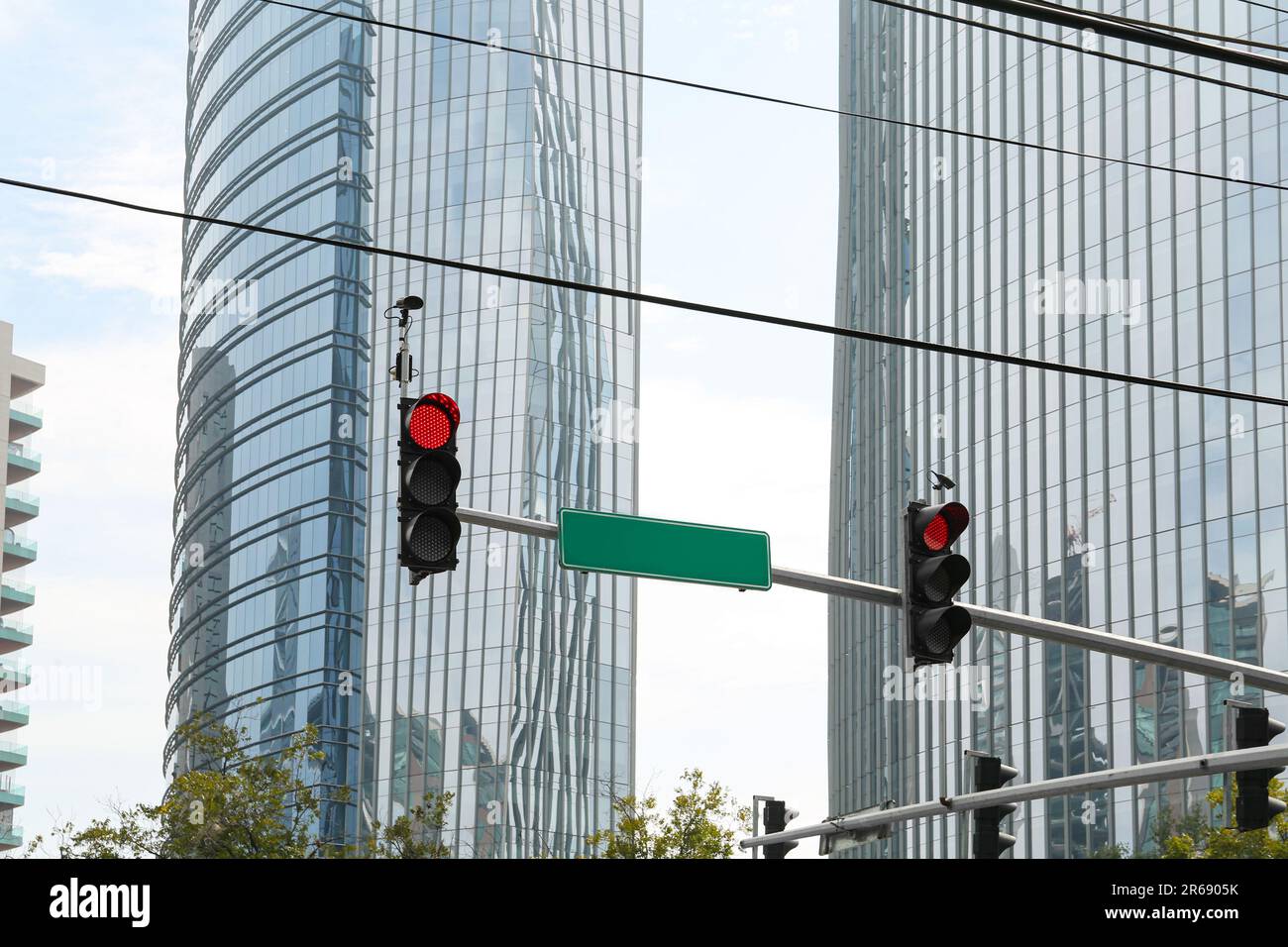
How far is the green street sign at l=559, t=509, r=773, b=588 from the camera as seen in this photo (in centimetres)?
1090

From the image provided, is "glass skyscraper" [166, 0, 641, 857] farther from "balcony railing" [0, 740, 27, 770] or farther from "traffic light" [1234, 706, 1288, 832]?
"traffic light" [1234, 706, 1288, 832]

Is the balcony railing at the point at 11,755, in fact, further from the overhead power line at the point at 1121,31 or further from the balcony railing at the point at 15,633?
the overhead power line at the point at 1121,31

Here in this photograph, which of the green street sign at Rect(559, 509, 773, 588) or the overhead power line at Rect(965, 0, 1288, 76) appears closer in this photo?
the overhead power line at Rect(965, 0, 1288, 76)

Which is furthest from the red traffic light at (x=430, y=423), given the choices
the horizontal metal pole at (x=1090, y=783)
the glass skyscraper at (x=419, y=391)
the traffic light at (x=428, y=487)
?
the glass skyscraper at (x=419, y=391)

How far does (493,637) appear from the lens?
3752 inches

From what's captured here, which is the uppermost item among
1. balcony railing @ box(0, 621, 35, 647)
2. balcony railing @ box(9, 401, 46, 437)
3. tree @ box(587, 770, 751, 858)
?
balcony railing @ box(9, 401, 46, 437)

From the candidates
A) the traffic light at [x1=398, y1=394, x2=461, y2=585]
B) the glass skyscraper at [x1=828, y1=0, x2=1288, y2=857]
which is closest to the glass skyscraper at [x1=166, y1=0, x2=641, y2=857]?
the glass skyscraper at [x1=828, y1=0, x2=1288, y2=857]

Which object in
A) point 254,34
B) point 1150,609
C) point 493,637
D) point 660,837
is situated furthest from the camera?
point 254,34

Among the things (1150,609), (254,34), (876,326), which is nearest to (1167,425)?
(1150,609)

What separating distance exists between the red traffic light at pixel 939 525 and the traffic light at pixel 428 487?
3.23 m

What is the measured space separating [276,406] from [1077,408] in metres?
56.7

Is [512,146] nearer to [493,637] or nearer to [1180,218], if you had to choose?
[493,637]

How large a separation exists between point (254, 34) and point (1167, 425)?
253 ft

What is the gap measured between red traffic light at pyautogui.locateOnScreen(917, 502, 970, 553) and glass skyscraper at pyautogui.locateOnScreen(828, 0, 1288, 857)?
50.9m
